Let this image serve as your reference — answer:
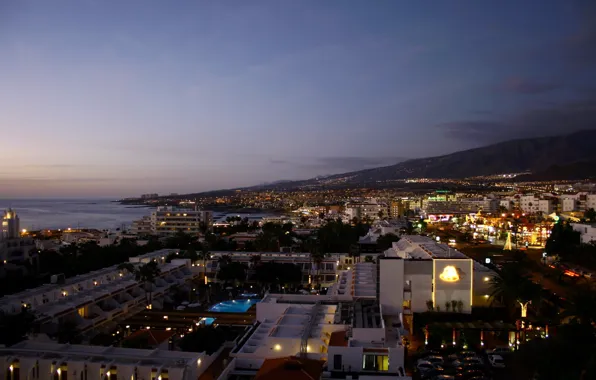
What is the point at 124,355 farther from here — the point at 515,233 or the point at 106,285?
the point at 515,233

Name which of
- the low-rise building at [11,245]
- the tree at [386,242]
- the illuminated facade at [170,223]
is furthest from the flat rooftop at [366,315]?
the illuminated facade at [170,223]

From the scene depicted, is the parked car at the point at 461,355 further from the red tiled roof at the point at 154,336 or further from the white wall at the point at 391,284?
the red tiled roof at the point at 154,336

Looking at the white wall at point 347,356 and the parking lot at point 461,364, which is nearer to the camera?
the white wall at point 347,356

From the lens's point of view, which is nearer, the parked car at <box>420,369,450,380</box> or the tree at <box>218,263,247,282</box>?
the parked car at <box>420,369,450,380</box>

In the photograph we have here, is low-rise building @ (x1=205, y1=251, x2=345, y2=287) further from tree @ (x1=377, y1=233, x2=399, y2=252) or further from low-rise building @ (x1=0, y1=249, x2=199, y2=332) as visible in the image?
tree @ (x1=377, y1=233, x2=399, y2=252)

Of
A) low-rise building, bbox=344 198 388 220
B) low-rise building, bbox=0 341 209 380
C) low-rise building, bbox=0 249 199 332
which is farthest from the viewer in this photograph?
low-rise building, bbox=344 198 388 220

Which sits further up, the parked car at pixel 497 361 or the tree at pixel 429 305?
the tree at pixel 429 305

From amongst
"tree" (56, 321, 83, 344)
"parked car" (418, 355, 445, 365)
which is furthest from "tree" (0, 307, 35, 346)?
"parked car" (418, 355, 445, 365)

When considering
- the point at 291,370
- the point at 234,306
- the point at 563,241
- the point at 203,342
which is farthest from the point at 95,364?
the point at 563,241
